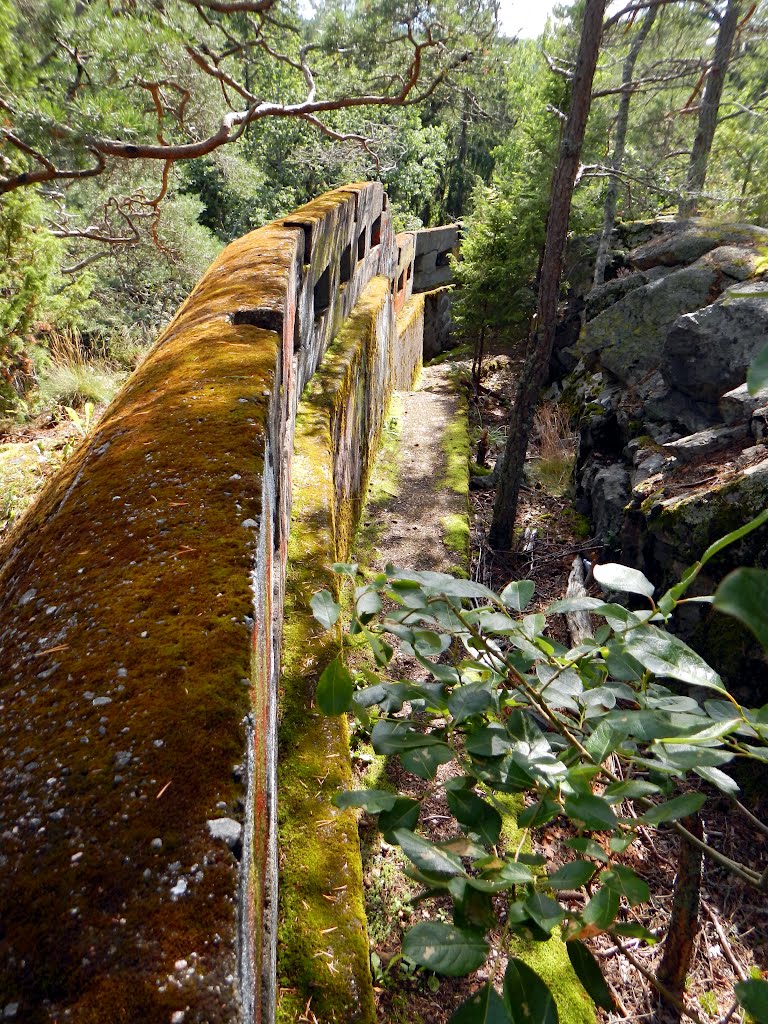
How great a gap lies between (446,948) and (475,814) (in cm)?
18

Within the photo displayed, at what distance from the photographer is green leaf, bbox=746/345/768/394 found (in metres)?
0.49

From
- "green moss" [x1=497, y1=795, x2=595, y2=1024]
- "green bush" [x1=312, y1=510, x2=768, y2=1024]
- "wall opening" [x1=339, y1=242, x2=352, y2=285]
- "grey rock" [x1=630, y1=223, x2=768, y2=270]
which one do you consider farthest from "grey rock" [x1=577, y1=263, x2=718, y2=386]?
"green bush" [x1=312, y1=510, x2=768, y2=1024]

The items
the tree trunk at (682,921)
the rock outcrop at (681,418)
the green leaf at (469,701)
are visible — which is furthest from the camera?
the rock outcrop at (681,418)

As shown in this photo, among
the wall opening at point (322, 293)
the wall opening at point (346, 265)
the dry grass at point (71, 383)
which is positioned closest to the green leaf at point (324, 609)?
the wall opening at point (322, 293)

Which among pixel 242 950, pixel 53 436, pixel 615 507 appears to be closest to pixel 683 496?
pixel 615 507

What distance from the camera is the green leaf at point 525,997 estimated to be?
59 cm

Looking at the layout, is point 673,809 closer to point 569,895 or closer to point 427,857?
point 427,857

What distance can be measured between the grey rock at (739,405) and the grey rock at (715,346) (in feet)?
0.85

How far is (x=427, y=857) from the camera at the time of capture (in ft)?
2.32

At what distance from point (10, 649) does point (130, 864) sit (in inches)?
18.8

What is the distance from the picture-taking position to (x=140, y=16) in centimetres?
407

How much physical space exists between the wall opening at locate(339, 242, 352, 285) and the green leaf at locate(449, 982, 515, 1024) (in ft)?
16.9

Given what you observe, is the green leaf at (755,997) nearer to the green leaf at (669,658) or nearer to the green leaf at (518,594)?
the green leaf at (669,658)

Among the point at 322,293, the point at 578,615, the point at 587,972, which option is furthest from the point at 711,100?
the point at 587,972
